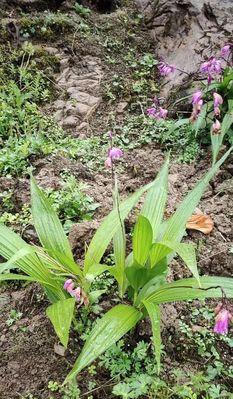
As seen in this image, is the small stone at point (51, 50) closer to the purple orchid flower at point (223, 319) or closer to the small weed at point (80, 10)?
the small weed at point (80, 10)

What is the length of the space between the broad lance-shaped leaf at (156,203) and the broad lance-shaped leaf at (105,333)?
1.43 feet

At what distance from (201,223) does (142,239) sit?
3.42 feet

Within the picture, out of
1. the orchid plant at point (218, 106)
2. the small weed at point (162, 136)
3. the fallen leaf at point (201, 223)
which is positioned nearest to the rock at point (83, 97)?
the small weed at point (162, 136)

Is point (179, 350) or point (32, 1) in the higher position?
point (32, 1)

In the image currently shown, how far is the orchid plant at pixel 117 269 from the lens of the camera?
1946mm

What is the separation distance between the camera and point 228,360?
2264 mm

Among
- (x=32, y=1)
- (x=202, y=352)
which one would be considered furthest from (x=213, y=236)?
(x=32, y=1)

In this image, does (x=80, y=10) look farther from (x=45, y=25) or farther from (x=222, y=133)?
(x=222, y=133)

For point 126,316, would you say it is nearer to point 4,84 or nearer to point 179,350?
point 179,350

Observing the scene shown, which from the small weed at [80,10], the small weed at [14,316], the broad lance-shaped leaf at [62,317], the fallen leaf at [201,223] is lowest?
the small weed at [14,316]

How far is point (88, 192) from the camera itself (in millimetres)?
3271

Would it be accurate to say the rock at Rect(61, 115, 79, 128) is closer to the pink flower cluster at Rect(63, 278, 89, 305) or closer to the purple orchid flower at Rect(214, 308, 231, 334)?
the pink flower cluster at Rect(63, 278, 89, 305)

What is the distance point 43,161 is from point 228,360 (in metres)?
2.10

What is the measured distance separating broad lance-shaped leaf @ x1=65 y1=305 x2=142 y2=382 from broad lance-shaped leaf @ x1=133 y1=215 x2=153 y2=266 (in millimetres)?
252
